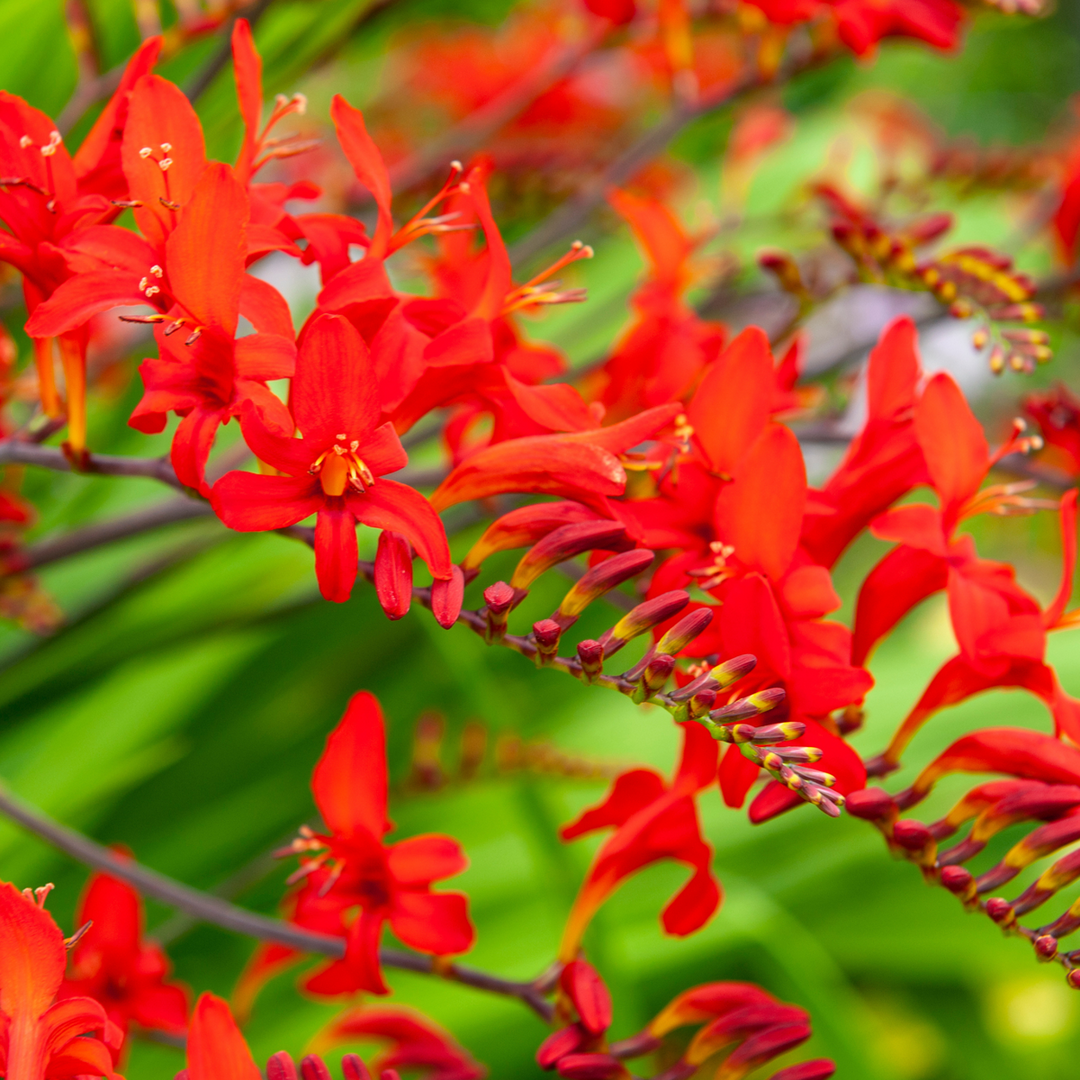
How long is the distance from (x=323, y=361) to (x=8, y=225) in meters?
0.12

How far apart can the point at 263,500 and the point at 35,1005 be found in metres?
0.13

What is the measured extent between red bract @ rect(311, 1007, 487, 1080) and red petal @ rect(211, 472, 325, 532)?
0.21 meters

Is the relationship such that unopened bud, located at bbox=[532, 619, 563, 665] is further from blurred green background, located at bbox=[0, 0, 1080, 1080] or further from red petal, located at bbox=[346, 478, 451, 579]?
blurred green background, located at bbox=[0, 0, 1080, 1080]

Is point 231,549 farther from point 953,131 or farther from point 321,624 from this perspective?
point 953,131

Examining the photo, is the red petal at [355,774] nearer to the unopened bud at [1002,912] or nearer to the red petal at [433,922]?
the red petal at [433,922]

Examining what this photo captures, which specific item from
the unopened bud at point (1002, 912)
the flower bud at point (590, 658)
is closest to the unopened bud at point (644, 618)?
the flower bud at point (590, 658)

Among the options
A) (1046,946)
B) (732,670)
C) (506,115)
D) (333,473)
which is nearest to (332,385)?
(333,473)

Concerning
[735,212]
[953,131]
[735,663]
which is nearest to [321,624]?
[735,212]

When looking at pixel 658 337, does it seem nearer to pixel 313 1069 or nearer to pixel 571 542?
pixel 571 542

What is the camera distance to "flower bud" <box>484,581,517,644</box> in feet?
0.95

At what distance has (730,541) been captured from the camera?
32cm

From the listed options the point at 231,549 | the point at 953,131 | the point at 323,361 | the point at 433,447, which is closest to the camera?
the point at 323,361

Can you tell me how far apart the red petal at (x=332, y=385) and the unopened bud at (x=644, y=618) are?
0.28 ft

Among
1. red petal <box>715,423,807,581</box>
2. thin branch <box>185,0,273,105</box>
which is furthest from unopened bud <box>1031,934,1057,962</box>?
thin branch <box>185,0,273,105</box>
